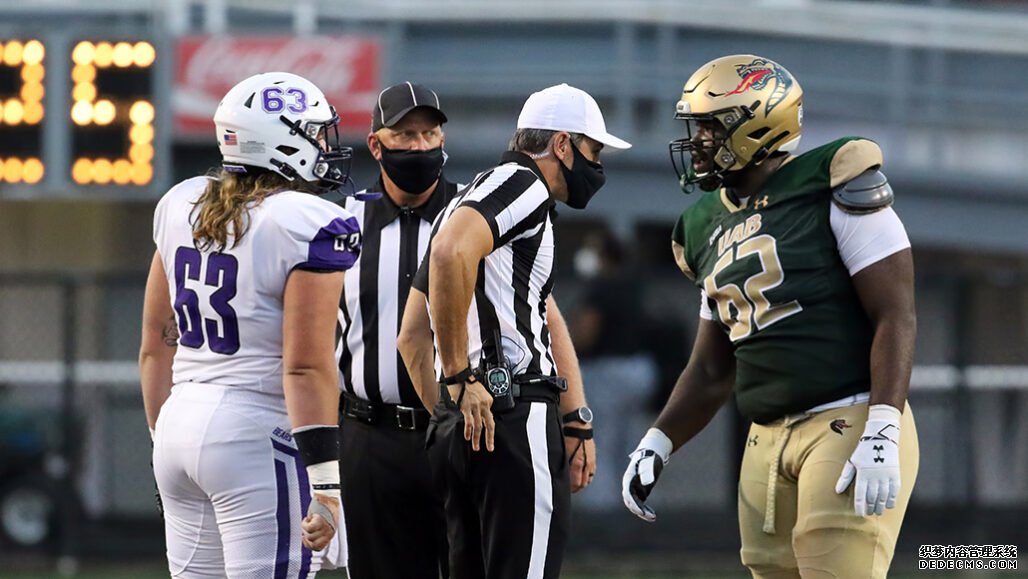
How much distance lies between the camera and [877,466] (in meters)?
4.00

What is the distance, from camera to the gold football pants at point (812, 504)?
13.5ft

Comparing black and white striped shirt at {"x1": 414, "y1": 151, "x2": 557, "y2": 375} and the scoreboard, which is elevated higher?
the scoreboard

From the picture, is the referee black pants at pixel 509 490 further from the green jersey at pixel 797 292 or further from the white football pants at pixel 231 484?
the green jersey at pixel 797 292

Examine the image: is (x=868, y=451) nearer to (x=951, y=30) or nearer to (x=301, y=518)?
(x=301, y=518)

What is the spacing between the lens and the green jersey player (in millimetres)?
4105

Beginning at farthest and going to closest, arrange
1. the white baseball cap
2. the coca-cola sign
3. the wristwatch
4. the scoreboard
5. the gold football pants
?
the coca-cola sign < the scoreboard < the wristwatch < the white baseball cap < the gold football pants

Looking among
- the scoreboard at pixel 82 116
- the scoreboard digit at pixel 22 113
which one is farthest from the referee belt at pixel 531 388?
the scoreboard digit at pixel 22 113

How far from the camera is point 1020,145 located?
12.0 m

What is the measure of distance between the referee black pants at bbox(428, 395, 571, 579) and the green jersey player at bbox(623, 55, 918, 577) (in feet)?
1.06

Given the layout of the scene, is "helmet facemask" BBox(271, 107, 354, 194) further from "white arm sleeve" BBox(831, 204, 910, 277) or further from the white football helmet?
"white arm sleeve" BBox(831, 204, 910, 277)

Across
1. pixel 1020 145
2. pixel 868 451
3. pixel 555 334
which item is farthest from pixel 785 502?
pixel 1020 145

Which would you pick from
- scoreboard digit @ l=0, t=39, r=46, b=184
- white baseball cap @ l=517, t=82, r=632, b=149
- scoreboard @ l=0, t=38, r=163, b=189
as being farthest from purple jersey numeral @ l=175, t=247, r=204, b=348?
scoreboard digit @ l=0, t=39, r=46, b=184

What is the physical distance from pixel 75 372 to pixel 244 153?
6026mm

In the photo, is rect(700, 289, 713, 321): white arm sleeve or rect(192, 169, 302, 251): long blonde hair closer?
rect(192, 169, 302, 251): long blonde hair
